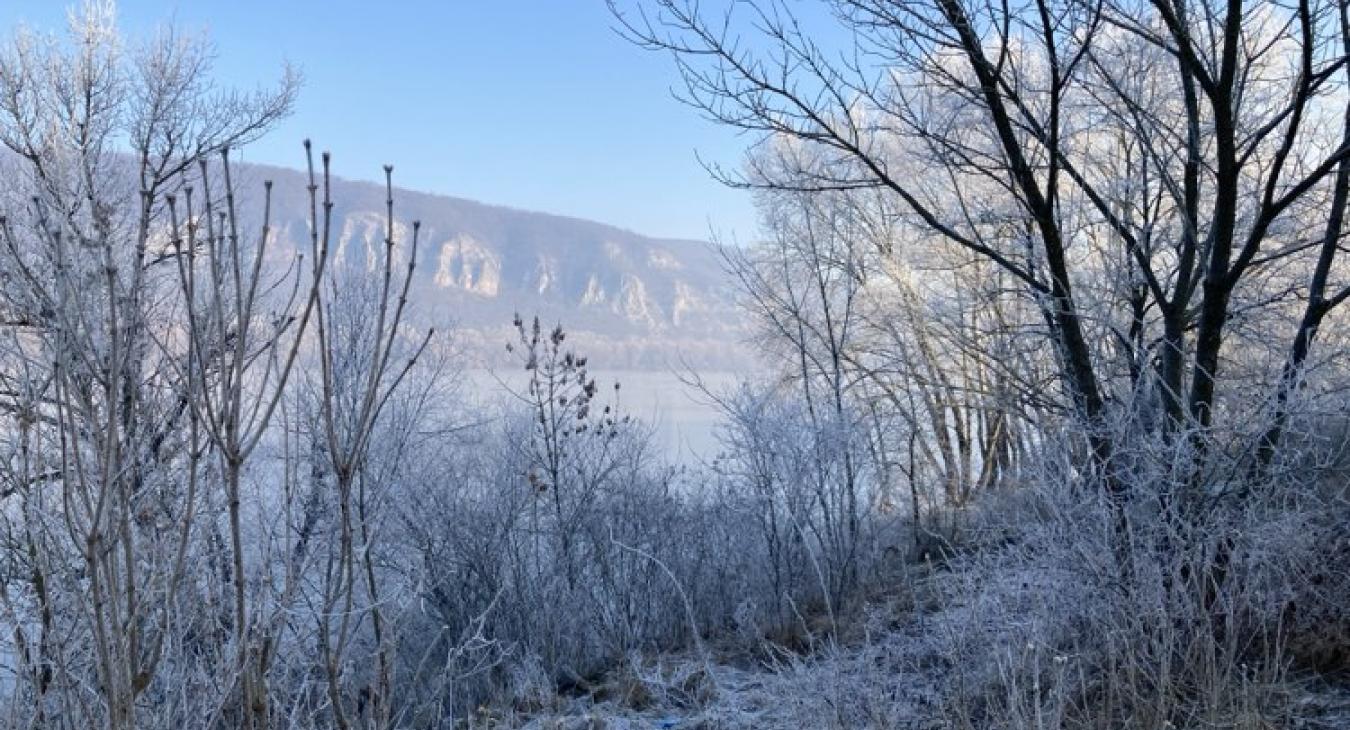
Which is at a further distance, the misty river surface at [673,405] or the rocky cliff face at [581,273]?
the rocky cliff face at [581,273]

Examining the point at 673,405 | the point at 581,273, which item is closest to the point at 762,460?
the point at 673,405

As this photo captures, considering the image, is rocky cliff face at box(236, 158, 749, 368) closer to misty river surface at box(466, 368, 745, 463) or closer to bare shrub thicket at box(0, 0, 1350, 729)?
misty river surface at box(466, 368, 745, 463)

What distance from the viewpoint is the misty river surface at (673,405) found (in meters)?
13.9

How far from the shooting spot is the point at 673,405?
18453mm

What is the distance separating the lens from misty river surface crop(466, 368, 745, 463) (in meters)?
13.9

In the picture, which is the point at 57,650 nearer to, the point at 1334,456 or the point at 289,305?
the point at 289,305

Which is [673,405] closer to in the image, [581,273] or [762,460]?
[762,460]

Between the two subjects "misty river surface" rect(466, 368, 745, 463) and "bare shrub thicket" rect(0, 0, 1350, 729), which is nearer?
"bare shrub thicket" rect(0, 0, 1350, 729)

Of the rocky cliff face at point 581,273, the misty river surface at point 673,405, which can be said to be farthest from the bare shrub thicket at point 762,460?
the rocky cliff face at point 581,273

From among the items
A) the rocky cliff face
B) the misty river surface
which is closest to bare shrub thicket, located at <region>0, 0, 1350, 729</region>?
the misty river surface

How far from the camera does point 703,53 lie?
22.2 feet

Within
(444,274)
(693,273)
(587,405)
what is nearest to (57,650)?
(587,405)

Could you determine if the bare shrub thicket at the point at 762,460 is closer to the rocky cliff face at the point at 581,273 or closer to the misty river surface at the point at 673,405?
the misty river surface at the point at 673,405

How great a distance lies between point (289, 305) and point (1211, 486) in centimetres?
497
